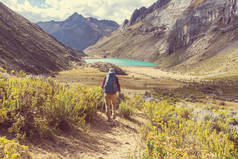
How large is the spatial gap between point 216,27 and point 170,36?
3378cm

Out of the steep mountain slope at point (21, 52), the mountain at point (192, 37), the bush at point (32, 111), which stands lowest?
the bush at point (32, 111)

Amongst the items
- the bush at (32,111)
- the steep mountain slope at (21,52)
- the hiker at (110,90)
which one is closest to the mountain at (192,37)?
the steep mountain slope at (21,52)

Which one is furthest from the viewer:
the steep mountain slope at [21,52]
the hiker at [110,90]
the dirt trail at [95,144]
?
the steep mountain slope at [21,52]

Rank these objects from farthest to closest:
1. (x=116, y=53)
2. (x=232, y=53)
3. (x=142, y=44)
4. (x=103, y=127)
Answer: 1. (x=116, y=53)
2. (x=142, y=44)
3. (x=232, y=53)
4. (x=103, y=127)

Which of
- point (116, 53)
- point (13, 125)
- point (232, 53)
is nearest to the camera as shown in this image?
point (13, 125)

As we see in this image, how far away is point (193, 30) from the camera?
309ft

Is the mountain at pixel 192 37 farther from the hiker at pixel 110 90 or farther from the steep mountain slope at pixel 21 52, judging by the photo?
the hiker at pixel 110 90

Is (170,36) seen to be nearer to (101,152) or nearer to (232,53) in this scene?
(232,53)

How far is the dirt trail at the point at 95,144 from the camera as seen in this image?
127 inches

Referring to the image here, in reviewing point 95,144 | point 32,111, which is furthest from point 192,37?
point 32,111

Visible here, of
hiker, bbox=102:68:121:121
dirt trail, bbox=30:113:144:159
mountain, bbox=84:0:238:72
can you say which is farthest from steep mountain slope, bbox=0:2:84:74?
mountain, bbox=84:0:238:72

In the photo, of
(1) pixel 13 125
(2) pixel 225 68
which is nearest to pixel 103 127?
(1) pixel 13 125

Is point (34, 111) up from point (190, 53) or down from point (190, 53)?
down

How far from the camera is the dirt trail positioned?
321 cm
